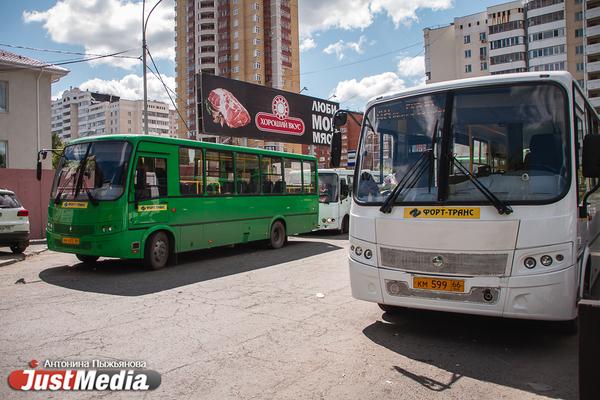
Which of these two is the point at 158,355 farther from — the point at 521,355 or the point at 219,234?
the point at 219,234

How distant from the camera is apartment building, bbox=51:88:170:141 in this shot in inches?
5468

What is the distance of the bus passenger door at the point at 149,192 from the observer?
996cm

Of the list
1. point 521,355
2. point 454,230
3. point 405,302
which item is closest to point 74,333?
point 405,302

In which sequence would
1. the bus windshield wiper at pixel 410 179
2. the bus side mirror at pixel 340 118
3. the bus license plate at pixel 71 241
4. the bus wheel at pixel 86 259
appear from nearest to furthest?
the bus windshield wiper at pixel 410 179, the bus side mirror at pixel 340 118, the bus license plate at pixel 71 241, the bus wheel at pixel 86 259

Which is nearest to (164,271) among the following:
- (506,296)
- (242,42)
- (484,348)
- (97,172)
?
(97,172)

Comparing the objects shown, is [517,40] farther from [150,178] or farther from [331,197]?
[150,178]

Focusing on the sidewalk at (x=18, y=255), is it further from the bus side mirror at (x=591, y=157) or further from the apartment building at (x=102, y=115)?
the apartment building at (x=102, y=115)

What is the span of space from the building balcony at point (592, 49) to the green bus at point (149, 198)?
70.2m

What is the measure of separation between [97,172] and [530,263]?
326 inches

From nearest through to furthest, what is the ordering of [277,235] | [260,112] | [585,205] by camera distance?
[585,205], [277,235], [260,112]

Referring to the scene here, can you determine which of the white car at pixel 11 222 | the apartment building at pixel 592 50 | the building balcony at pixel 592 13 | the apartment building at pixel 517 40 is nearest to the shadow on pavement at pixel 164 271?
the white car at pixel 11 222

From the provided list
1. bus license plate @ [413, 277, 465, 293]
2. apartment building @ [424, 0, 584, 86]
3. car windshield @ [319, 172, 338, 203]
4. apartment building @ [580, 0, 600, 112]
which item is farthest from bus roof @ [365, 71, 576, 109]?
apartment building @ [424, 0, 584, 86]

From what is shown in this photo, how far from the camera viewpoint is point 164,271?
34.1ft

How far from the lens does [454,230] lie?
5.14 m
